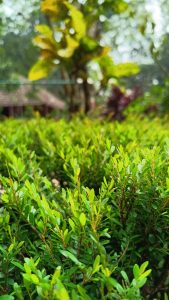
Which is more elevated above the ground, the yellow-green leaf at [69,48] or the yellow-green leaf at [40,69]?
the yellow-green leaf at [69,48]

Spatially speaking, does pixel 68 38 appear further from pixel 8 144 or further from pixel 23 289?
pixel 23 289

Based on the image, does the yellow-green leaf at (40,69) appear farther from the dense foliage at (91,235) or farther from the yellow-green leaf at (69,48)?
the dense foliage at (91,235)

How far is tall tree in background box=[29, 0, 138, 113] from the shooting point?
23.3 ft

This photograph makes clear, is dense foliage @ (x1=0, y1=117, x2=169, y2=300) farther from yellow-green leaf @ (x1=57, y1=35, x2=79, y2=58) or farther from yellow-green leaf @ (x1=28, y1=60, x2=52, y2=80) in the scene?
yellow-green leaf @ (x1=28, y1=60, x2=52, y2=80)

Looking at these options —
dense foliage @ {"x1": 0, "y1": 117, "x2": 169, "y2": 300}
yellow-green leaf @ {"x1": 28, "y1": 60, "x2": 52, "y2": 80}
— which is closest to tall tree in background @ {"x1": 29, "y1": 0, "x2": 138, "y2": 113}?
yellow-green leaf @ {"x1": 28, "y1": 60, "x2": 52, "y2": 80}

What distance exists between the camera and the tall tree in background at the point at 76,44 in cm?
709

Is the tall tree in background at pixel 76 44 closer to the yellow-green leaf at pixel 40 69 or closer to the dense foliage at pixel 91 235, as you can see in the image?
the yellow-green leaf at pixel 40 69

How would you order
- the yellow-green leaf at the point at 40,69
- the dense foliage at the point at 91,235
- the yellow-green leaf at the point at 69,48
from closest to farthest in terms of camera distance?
1. the dense foliage at the point at 91,235
2. the yellow-green leaf at the point at 69,48
3. the yellow-green leaf at the point at 40,69

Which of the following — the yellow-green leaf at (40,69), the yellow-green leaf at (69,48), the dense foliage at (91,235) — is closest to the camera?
the dense foliage at (91,235)

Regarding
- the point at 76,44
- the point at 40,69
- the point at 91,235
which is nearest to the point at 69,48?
the point at 76,44

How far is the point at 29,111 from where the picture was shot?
19203 mm

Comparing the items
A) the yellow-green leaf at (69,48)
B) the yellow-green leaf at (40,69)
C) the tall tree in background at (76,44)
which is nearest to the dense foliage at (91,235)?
the yellow-green leaf at (69,48)

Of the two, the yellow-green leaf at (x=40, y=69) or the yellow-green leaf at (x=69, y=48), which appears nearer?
the yellow-green leaf at (x=69, y=48)

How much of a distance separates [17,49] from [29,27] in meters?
7.36
